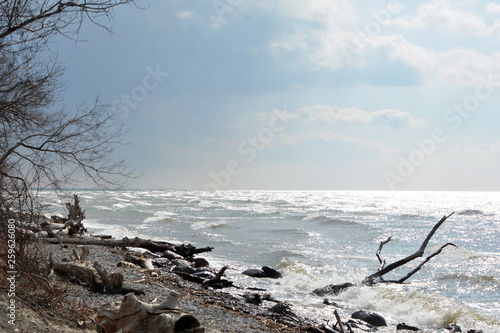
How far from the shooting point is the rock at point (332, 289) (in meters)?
11.0

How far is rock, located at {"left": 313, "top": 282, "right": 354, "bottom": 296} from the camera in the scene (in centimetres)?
1098

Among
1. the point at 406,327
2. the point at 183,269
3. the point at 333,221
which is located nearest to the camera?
the point at 406,327

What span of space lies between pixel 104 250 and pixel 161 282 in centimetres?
549

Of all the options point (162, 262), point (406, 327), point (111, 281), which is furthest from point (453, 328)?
point (162, 262)

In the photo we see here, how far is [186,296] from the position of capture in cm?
827

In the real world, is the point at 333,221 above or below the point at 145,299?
below

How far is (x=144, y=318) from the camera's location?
4199mm

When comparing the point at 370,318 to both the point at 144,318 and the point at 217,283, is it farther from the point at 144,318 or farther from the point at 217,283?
the point at 144,318

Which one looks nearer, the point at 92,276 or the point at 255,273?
the point at 92,276

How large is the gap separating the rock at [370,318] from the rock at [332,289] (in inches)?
87.4

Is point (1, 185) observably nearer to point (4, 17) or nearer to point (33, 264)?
point (33, 264)

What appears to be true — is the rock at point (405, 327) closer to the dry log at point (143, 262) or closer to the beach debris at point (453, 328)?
the beach debris at point (453, 328)

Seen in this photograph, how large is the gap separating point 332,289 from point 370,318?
2.69m

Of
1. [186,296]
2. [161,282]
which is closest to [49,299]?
[186,296]
